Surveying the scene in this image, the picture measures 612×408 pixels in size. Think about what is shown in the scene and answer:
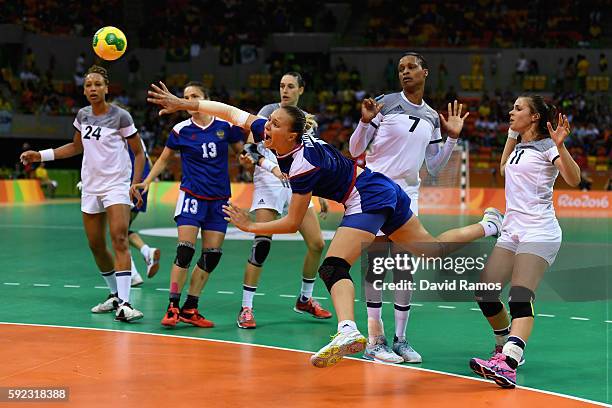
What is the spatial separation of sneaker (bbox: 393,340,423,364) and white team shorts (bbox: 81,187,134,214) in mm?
3209

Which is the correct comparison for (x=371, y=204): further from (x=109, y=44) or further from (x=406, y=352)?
(x=109, y=44)

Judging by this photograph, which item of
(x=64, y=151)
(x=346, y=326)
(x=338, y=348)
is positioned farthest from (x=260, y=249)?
(x=338, y=348)

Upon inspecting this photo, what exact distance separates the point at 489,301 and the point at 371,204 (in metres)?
1.23

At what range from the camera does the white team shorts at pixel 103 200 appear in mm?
8953

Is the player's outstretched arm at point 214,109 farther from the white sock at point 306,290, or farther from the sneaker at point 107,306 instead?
the sneaker at point 107,306

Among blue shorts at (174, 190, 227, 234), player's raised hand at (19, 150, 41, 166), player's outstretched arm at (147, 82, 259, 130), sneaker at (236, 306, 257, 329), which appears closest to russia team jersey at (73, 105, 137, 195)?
player's raised hand at (19, 150, 41, 166)

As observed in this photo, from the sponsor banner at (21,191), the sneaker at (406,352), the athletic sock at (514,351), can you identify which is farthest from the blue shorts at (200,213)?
the sponsor banner at (21,191)

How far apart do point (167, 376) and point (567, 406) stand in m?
2.71

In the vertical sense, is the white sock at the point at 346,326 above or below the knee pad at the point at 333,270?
below

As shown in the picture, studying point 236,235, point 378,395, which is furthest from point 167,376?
point 236,235

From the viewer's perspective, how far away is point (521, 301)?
6.38 metres

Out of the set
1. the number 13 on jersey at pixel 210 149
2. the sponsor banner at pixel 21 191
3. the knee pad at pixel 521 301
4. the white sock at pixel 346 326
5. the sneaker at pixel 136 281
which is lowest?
the sponsor banner at pixel 21 191

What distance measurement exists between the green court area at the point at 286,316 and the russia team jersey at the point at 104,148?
51.3 inches

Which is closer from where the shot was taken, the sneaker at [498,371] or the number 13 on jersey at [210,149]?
the sneaker at [498,371]
